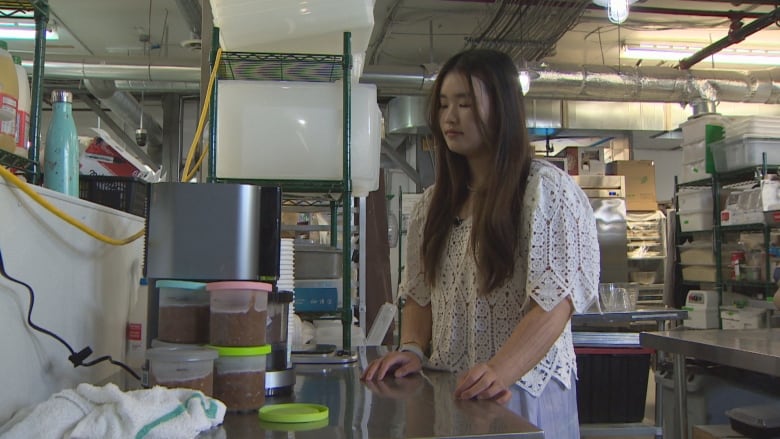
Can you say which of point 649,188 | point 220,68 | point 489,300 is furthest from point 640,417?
point 649,188

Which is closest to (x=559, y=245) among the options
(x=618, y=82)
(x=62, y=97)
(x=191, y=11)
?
(x=62, y=97)

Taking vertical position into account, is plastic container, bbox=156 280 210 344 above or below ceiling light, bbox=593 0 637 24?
below

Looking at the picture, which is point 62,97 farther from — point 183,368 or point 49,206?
point 183,368

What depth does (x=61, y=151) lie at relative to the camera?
1196 millimetres

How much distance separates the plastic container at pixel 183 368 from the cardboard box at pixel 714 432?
75.9 inches

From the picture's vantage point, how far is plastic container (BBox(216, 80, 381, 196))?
1825 mm

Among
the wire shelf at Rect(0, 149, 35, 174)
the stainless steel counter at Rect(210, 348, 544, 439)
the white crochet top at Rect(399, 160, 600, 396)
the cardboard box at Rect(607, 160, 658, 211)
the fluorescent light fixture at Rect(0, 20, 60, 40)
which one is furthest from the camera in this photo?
the cardboard box at Rect(607, 160, 658, 211)

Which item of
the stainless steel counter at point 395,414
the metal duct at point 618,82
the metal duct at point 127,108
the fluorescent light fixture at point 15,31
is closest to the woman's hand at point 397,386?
the stainless steel counter at point 395,414

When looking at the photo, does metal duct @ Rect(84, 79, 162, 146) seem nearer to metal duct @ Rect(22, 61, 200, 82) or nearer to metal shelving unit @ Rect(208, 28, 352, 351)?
metal duct @ Rect(22, 61, 200, 82)

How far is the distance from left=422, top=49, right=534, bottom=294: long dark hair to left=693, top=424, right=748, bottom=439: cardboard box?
4.62 ft

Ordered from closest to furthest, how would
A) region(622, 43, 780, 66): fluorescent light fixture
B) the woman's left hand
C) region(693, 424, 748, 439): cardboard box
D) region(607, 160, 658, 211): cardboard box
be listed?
1. the woman's left hand
2. region(693, 424, 748, 439): cardboard box
3. region(622, 43, 780, 66): fluorescent light fixture
4. region(607, 160, 658, 211): cardboard box

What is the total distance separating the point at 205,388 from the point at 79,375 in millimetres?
347

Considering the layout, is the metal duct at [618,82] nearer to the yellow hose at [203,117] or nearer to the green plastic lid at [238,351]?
the yellow hose at [203,117]

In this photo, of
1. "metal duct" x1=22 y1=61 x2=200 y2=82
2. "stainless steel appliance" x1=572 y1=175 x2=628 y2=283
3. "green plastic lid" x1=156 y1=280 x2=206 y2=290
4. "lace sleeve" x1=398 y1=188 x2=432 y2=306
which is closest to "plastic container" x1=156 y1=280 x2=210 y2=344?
"green plastic lid" x1=156 y1=280 x2=206 y2=290
